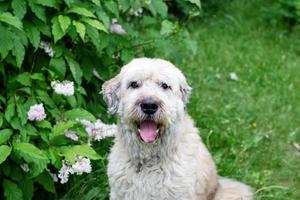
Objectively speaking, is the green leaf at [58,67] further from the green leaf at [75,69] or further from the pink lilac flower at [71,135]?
the pink lilac flower at [71,135]

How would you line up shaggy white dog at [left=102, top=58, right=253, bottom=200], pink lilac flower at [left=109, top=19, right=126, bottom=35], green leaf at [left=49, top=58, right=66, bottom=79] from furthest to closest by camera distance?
pink lilac flower at [left=109, top=19, right=126, bottom=35] < green leaf at [left=49, top=58, right=66, bottom=79] < shaggy white dog at [left=102, top=58, right=253, bottom=200]

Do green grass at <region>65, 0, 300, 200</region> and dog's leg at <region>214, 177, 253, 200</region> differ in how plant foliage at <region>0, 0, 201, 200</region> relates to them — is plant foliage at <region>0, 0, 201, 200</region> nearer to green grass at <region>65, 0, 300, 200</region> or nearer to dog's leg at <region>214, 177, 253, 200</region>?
green grass at <region>65, 0, 300, 200</region>

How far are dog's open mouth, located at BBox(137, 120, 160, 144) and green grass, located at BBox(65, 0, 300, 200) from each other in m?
1.14

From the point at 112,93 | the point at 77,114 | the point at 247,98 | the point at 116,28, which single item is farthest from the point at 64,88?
the point at 247,98

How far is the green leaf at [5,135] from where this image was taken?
478cm

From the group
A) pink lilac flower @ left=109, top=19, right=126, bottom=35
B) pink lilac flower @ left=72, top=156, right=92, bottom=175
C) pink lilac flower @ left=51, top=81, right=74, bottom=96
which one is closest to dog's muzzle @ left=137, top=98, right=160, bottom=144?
pink lilac flower @ left=72, top=156, right=92, bottom=175

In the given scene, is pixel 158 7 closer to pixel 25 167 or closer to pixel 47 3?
pixel 47 3

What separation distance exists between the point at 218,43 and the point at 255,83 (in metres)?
1.24

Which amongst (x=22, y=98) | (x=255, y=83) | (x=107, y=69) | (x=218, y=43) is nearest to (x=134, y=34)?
(x=107, y=69)

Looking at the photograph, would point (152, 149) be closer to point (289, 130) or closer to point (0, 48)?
point (0, 48)

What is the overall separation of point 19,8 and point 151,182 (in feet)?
4.89

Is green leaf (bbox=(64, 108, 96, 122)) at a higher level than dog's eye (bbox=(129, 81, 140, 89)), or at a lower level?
lower

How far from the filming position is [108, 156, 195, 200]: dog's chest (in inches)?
189

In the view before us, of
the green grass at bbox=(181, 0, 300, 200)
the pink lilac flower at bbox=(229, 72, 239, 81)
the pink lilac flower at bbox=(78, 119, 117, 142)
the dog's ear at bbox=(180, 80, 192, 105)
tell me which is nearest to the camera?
the dog's ear at bbox=(180, 80, 192, 105)
